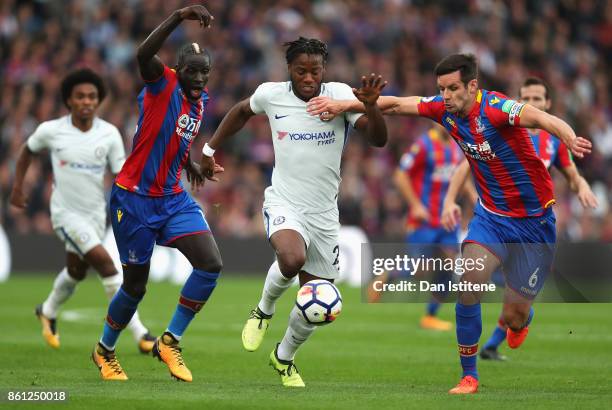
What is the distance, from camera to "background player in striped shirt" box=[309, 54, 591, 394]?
9000 mm

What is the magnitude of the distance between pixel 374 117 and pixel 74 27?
18947 mm

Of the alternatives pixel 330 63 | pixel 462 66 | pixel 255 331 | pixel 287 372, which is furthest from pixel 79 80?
pixel 330 63

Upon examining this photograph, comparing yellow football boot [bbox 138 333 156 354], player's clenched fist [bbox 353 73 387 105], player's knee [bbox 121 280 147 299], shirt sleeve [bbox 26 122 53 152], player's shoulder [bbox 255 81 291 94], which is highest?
player's clenched fist [bbox 353 73 387 105]

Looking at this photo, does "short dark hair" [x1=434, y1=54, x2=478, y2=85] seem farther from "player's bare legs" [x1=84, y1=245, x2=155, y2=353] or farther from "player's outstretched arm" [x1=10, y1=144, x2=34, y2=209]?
"player's outstretched arm" [x1=10, y1=144, x2=34, y2=209]

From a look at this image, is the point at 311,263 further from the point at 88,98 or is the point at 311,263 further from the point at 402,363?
the point at 88,98

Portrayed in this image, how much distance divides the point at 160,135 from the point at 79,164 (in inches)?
115

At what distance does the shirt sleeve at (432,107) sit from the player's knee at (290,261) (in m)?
1.60

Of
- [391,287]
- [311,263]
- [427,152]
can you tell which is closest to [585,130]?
[427,152]

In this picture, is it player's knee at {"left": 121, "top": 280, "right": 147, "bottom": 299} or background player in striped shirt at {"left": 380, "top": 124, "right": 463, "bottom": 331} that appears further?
background player in striped shirt at {"left": 380, "top": 124, "right": 463, "bottom": 331}

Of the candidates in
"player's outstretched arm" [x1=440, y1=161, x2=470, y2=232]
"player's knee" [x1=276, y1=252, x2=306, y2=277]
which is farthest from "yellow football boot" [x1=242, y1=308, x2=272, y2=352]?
"player's outstretched arm" [x1=440, y1=161, x2=470, y2=232]

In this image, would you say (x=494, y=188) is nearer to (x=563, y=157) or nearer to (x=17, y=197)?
(x=563, y=157)

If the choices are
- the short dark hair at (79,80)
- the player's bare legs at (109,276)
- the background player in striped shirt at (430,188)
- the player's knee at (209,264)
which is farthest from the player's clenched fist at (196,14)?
the background player in striped shirt at (430,188)

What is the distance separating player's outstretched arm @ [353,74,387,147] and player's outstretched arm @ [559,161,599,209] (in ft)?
7.90

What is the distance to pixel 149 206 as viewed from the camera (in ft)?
31.8
